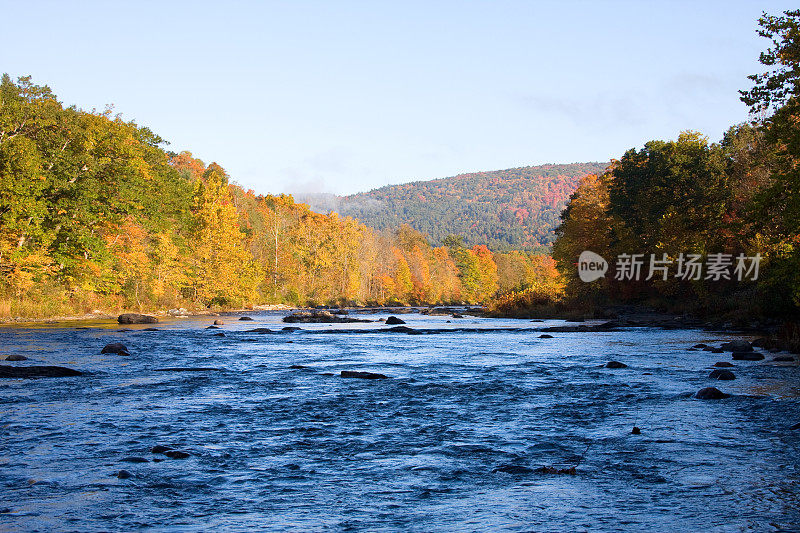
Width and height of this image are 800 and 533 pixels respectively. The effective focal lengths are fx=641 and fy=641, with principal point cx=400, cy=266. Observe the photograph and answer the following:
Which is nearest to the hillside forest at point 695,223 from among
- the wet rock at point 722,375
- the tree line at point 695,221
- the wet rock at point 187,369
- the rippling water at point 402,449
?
the tree line at point 695,221

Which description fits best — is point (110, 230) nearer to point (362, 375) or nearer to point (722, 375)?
point (362, 375)

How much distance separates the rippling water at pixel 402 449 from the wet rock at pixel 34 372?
107 centimetres

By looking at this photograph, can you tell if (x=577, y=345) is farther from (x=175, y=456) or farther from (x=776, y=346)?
(x=175, y=456)

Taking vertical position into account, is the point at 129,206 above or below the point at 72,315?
above

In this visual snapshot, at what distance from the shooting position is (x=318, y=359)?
80.2 ft

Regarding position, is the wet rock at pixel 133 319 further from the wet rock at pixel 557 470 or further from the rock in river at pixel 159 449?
the wet rock at pixel 557 470

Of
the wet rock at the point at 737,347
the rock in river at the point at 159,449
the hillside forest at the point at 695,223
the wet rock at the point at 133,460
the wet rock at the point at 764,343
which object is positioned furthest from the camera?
the hillside forest at the point at 695,223

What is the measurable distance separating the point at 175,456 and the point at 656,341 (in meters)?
28.7

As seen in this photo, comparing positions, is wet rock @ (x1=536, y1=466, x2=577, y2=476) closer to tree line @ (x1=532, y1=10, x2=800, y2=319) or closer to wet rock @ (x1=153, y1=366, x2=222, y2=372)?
wet rock @ (x1=153, y1=366, x2=222, y2=372)

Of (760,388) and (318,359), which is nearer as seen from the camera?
(760,388)

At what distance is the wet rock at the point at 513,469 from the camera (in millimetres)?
8578

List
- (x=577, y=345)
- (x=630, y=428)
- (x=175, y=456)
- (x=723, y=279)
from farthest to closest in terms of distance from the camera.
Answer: (x=723, y=279) → (x=577, y=345) → (x=630, y=428) → (x=175, y=456)

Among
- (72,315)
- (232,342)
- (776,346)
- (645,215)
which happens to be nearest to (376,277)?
(645,215)

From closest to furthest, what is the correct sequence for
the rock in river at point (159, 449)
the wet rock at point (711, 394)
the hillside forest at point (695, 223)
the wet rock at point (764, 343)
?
the rock in river at point (159, 449) < the wet rock at point (711, 394) < the wet rock at point (764, 343) < the hillside forest at point (695, 223)
